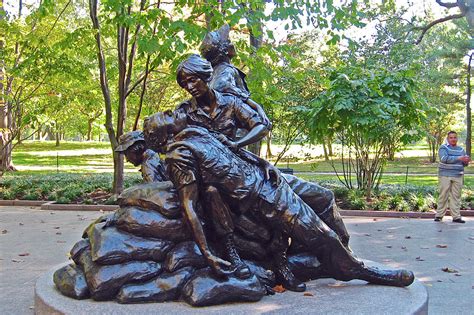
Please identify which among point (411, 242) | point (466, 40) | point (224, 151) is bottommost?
point (411, 242)

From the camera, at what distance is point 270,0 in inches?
405

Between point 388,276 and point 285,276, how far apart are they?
874mm

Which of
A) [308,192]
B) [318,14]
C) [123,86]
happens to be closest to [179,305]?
[308,192]

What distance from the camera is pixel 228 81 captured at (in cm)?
477

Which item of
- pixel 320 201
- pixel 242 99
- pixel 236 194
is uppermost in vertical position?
pixel 242 99

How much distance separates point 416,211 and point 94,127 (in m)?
42.0

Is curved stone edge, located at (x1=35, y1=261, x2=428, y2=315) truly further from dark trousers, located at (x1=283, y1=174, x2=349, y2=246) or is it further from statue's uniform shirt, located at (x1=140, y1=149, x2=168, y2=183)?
statue's uniform shirt, located at (x1=140, y1=149, x2=168, y2=183)

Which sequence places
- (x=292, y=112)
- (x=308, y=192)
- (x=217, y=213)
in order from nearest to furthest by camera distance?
(x=217, y=213)
(x=308, y=192)
(x=292, y=112)

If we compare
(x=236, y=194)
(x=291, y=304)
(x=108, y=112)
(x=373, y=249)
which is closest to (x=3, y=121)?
(x=108, y=112)

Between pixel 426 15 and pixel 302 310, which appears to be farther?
pixel 426 15

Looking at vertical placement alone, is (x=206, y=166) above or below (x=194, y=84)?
below

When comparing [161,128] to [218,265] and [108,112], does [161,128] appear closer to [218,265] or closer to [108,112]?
[218,265]

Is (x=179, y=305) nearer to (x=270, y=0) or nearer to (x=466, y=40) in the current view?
(x=270, y=0)

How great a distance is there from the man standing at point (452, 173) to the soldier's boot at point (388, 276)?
22.0ft
